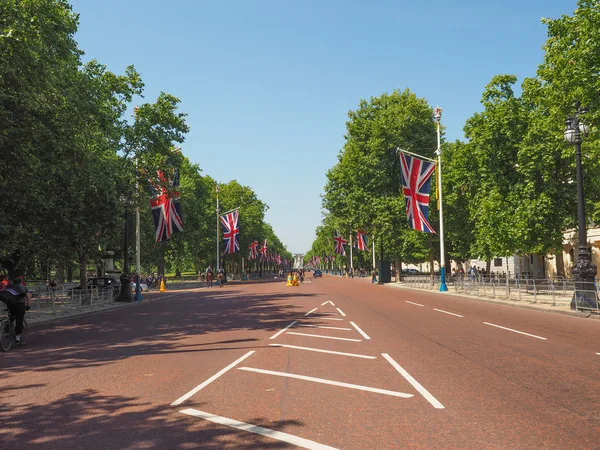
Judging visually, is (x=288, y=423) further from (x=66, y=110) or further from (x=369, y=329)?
(x=66, y=110)

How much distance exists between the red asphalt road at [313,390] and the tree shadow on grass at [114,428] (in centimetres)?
2

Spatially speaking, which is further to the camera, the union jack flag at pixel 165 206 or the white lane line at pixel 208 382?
the union jack flag at pixel 165 206

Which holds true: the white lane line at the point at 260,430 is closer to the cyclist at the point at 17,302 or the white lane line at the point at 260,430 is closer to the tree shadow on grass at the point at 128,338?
the tree shadow on grass at the point at 128,338

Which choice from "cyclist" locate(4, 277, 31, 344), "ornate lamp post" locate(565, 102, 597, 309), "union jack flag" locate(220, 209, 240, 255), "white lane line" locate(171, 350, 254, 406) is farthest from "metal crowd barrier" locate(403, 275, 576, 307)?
"union jack flag" locate(220, 209, 240, 255)

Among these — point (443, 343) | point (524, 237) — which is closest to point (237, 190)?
point (524, 237)

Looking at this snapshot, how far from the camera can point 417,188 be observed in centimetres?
3312

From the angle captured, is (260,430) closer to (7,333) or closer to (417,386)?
(417,386)

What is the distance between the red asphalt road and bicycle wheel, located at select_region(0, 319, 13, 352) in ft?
1.18

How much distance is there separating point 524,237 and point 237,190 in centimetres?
6843

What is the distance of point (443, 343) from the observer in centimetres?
1095

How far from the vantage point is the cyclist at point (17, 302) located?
39.1 feet

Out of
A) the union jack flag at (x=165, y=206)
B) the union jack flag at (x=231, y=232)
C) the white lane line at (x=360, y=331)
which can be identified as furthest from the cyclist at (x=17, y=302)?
the union jack flag at (x=231, y=232)

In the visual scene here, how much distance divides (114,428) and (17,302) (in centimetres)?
828

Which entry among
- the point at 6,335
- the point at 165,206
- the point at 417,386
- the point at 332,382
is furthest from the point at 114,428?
the point at 165,206
